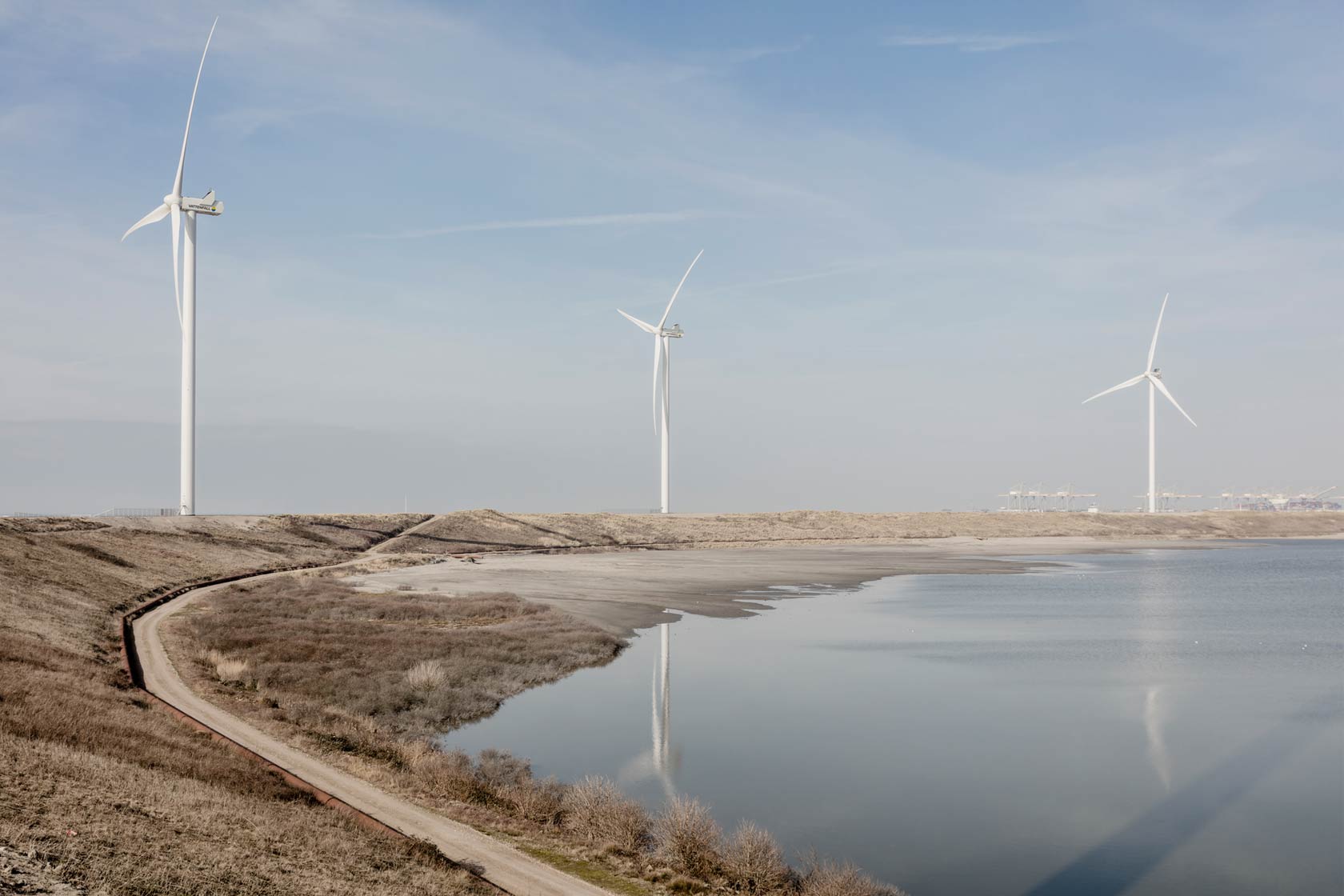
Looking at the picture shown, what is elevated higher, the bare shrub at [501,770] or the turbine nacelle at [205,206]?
the turbine nacelle at [205,206]

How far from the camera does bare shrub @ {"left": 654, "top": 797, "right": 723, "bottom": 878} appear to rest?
53.3 feet

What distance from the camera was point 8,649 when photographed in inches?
1003

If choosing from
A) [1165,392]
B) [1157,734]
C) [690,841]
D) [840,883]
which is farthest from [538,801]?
[1165,392]

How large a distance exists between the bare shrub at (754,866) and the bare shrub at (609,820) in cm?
171

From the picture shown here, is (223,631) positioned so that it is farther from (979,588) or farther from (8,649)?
(979,588)

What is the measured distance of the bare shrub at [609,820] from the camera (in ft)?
56.8

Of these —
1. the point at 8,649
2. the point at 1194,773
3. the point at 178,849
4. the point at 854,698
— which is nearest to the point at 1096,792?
the point at 1194,773

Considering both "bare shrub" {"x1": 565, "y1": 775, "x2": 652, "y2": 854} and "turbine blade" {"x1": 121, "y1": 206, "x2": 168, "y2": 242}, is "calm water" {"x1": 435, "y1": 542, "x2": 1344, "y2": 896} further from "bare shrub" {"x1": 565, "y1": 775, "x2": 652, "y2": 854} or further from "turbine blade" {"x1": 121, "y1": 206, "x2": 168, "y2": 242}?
"turbine blade" {"x1": 121, "y1": 206, "x2": 168, "y2": 242}

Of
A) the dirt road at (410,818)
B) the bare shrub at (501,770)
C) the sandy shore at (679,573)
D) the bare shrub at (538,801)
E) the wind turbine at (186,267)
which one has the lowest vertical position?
the sandy shore at (679,573)

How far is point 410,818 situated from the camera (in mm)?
17594

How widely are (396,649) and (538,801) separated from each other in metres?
20.1

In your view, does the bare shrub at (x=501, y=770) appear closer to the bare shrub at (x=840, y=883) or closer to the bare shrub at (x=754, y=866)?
the bare shrub at (x=754, y=866)

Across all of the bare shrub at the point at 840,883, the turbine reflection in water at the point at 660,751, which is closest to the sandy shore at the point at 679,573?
the turbine reflection in water at the point at 660,751

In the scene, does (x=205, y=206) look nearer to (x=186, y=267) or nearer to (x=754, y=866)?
(x=186, y=267)
